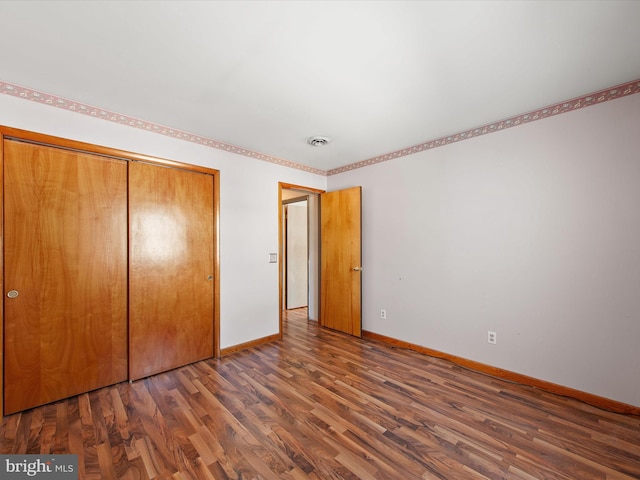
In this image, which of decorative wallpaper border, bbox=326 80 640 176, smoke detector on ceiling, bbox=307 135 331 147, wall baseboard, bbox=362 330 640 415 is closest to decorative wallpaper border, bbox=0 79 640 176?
decorative wallpaper border, bbox=326 80 640 176

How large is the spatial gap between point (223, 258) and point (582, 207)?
11.4ft

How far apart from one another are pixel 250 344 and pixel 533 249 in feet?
10.6

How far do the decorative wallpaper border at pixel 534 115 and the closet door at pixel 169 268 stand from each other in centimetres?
250

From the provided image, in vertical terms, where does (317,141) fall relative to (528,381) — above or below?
above

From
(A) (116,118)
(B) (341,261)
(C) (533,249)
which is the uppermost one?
(A) (116,118)

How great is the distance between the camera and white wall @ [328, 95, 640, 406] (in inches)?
79.5

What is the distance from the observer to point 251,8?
1326 millimetres

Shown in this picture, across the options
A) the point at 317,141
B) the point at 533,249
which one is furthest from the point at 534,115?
the point at 317,141

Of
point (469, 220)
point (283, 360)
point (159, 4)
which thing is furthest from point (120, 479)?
point (469, 220)

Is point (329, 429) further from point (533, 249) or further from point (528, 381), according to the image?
point (533, 249)

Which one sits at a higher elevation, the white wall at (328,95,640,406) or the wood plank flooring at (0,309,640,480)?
the white wall at (328,95,640,406)

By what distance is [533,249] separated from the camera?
2.38 m
